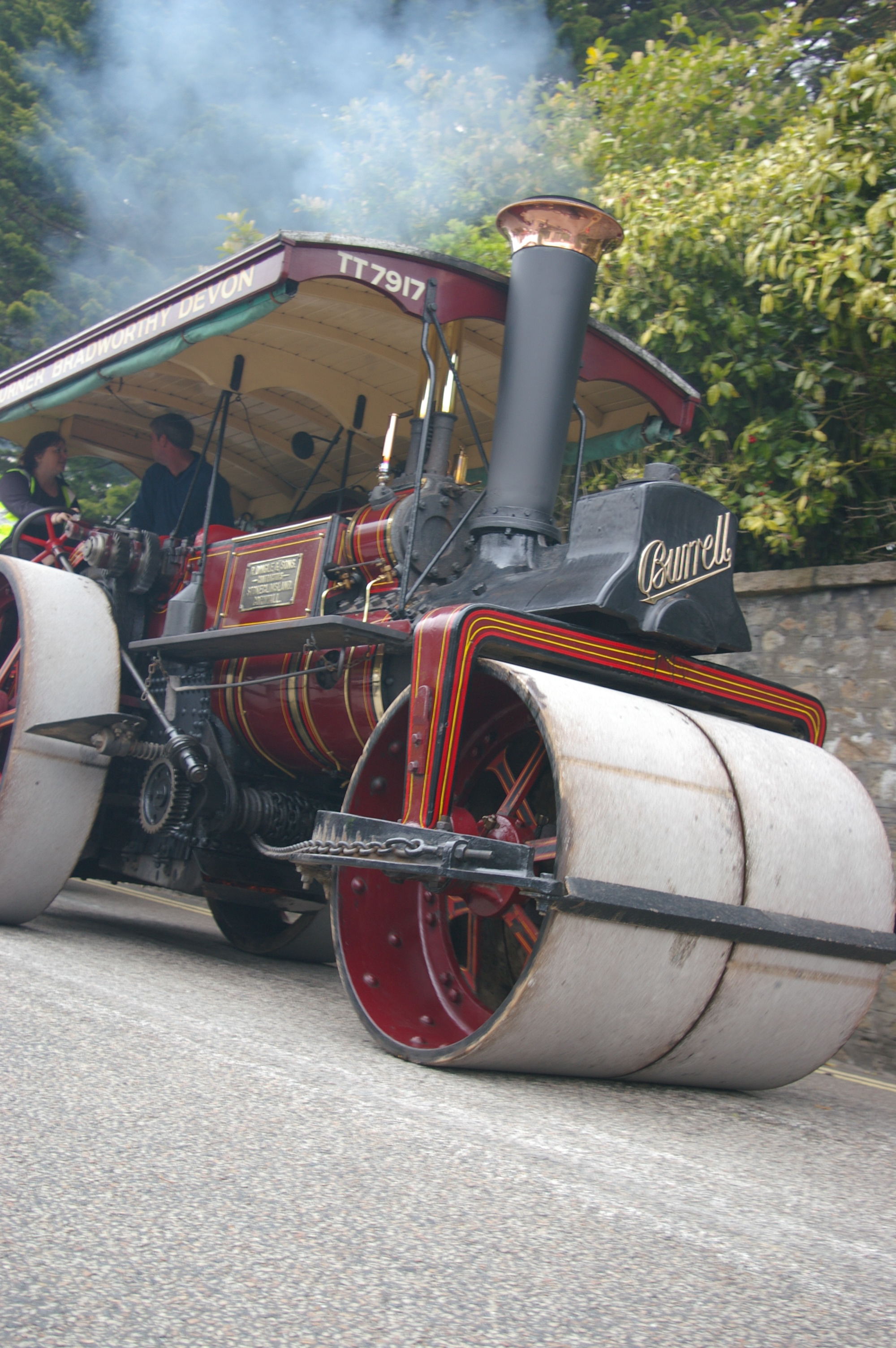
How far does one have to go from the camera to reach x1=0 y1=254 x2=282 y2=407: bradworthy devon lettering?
3.30m

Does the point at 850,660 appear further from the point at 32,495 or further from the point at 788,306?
the point at 32,495

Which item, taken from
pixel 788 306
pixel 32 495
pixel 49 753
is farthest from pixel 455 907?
pixel 788 306

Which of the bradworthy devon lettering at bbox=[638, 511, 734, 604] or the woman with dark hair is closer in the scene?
the bradworthy devon lettering at bbox=[638, 511, 734, 604]

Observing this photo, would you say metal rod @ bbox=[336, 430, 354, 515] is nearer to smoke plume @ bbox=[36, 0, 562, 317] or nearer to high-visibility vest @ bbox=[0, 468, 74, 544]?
high-visibility vest @ bbox=[0, 468, 74, 544]

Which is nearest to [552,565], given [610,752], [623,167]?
[610,752]

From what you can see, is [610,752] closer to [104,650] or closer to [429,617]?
[429,617]

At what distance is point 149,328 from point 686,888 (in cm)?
243

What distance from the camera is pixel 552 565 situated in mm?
3203

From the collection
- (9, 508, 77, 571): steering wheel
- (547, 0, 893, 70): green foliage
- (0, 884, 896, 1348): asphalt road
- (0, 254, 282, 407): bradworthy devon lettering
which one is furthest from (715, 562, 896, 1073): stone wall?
(547, 0, 893, 70): green foliage

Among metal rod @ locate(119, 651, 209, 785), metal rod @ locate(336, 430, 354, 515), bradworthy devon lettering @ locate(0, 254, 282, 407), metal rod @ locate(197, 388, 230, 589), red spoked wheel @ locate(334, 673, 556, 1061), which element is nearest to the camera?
red spoked wheel @ locate(334, 673, 556, 1061)

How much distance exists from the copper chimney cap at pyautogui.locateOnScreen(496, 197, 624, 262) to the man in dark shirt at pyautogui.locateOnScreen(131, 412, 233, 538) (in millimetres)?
1870

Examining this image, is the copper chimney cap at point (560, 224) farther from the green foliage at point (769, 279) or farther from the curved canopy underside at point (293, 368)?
the green foliage at point (769, 279)

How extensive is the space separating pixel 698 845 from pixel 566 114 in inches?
242

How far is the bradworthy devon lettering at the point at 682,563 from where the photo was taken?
2.96 m
